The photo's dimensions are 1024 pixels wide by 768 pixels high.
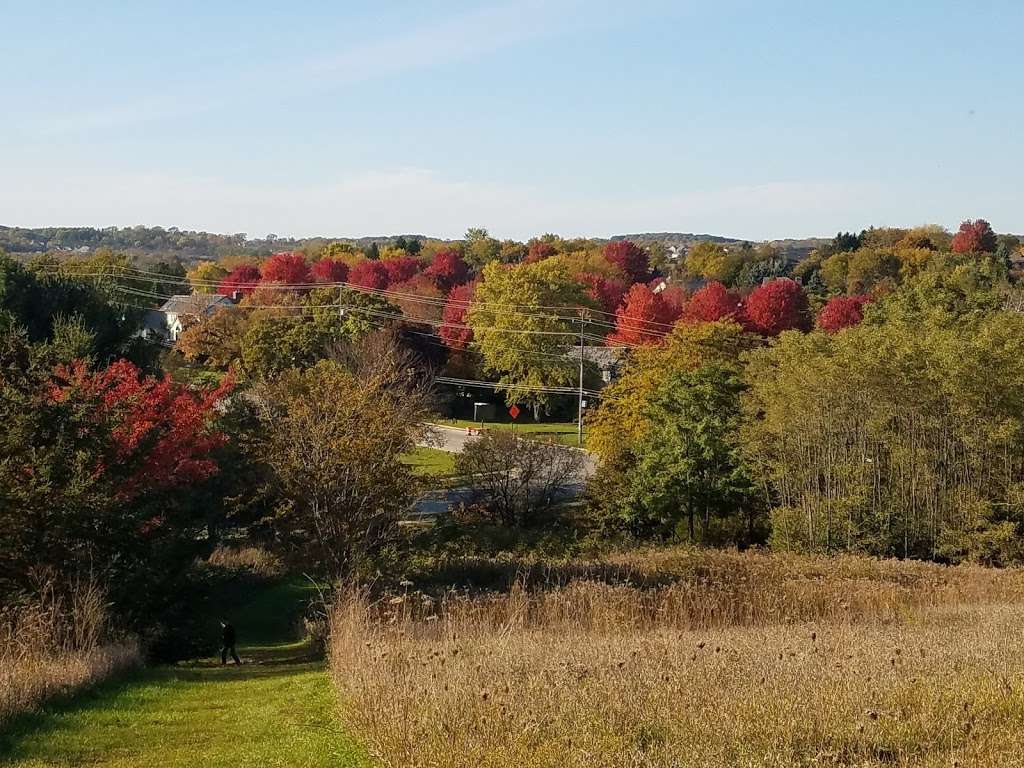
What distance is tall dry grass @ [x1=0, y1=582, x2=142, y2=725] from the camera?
10.9 m

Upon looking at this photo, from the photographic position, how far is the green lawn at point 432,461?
44.8m

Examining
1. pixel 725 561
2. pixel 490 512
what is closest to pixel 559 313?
pixel 490 512

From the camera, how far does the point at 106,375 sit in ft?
90.8

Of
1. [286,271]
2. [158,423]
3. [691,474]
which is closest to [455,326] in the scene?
[286,271]

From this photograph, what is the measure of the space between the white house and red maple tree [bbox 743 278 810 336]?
32127mm

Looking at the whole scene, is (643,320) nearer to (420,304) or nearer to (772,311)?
(772,311)

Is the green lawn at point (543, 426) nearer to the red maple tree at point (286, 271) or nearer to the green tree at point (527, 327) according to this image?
the green tree at point (527, 327)

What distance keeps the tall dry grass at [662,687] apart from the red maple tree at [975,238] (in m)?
98.0

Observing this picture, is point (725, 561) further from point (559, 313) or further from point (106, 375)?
point (559, 313)

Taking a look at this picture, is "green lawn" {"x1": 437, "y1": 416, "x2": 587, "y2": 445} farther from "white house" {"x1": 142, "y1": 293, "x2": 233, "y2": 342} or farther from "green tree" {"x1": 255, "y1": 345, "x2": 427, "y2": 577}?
"green tree" {"x1": 255, "y1": 345, "x2": 427, "y2": 577}

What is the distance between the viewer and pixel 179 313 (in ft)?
251

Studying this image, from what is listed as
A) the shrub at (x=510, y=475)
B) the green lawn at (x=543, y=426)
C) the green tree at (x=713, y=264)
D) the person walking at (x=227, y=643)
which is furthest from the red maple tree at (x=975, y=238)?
the person walking at (x=227, y=643)

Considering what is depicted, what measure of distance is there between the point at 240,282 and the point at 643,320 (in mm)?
45577

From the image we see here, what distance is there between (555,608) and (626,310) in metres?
56.3
